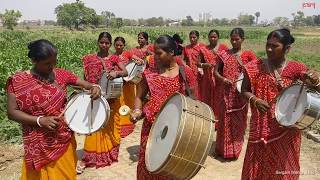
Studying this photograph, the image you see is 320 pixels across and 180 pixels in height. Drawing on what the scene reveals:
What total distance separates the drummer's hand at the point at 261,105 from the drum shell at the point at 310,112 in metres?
0.36

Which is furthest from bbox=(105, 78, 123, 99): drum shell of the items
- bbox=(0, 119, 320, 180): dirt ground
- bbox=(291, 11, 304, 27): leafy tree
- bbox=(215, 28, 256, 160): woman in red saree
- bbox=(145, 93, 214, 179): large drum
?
bbox=(291, 11, 304, 27): leafy tree

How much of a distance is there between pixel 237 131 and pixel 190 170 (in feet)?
12.1

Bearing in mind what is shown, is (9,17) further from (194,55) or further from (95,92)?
(95,92)

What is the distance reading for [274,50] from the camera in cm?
439

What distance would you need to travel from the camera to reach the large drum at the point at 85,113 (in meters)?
4.31

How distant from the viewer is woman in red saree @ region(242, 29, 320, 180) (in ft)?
14.4

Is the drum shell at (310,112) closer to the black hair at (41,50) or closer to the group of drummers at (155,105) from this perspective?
the group of drummers at (155,105)

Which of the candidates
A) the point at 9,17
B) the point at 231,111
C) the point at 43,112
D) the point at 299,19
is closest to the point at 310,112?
the point at 43,112

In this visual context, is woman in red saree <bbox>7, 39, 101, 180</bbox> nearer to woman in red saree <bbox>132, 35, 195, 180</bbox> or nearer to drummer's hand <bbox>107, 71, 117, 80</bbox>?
woman in red saree <bbox>132, 35, 195, 180</bbox>

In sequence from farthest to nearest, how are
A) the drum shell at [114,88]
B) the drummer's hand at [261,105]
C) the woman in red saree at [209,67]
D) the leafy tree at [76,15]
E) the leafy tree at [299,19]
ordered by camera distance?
the leafy tree at [299,19]
the leafy tree at [76,15]
the woman in red saree at [209,67]
the drum shell at [114,88]
the drummer's hand at [261,105]

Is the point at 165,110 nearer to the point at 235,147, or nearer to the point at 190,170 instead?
the point at 190,170

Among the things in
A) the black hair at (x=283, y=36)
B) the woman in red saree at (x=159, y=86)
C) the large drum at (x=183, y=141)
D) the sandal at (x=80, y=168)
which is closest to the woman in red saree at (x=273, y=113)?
the black hair at (x=283, y=36)

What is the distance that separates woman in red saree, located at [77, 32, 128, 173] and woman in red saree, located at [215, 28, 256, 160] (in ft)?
5.61

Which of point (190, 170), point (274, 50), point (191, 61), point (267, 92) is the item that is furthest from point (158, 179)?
point (191, 61)
